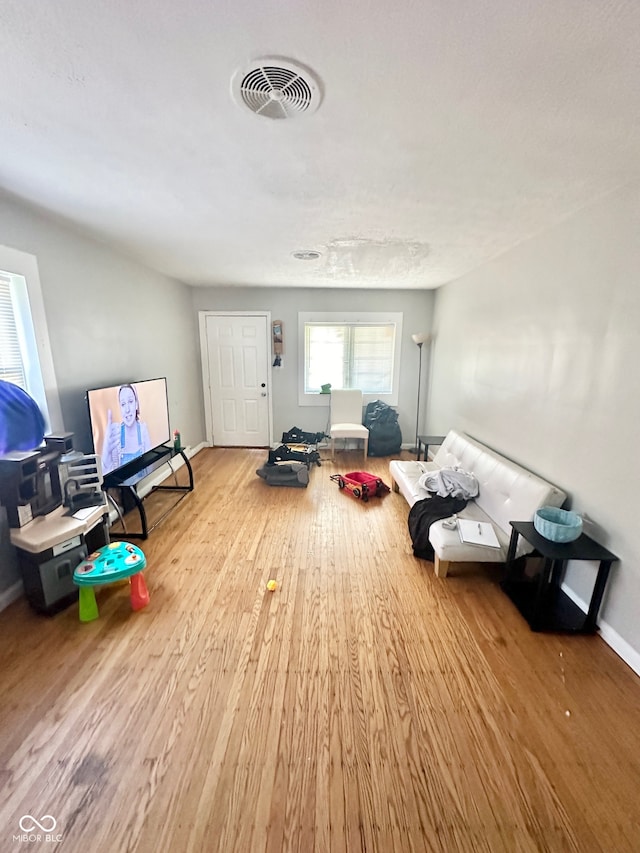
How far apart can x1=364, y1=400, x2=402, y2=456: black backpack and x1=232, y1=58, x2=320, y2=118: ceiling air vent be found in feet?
12.7

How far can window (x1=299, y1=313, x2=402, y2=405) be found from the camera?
4.93 metres

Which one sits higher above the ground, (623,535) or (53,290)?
(53,290)

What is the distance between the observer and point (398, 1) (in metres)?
0.82

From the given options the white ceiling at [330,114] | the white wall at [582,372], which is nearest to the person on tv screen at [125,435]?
the white ceiling at [330,114]

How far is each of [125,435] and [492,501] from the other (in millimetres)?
2993

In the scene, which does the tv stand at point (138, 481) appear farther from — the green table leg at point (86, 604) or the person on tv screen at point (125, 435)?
the green table leg at point (86, 604)

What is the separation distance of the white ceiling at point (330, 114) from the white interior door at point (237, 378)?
2520 millimetres

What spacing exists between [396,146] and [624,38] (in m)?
0.73

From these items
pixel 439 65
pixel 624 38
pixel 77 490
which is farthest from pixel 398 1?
pixel 77 490

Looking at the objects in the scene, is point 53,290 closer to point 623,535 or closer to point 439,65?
point 439,65

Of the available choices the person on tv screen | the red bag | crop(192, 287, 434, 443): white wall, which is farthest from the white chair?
the person on tv screen

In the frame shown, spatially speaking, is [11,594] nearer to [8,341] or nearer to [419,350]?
[8,341]

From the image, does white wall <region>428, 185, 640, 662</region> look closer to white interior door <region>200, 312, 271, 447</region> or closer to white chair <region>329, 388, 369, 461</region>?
white chair <region>329, 388, 369, 461</region>

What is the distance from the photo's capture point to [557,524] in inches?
72.2
